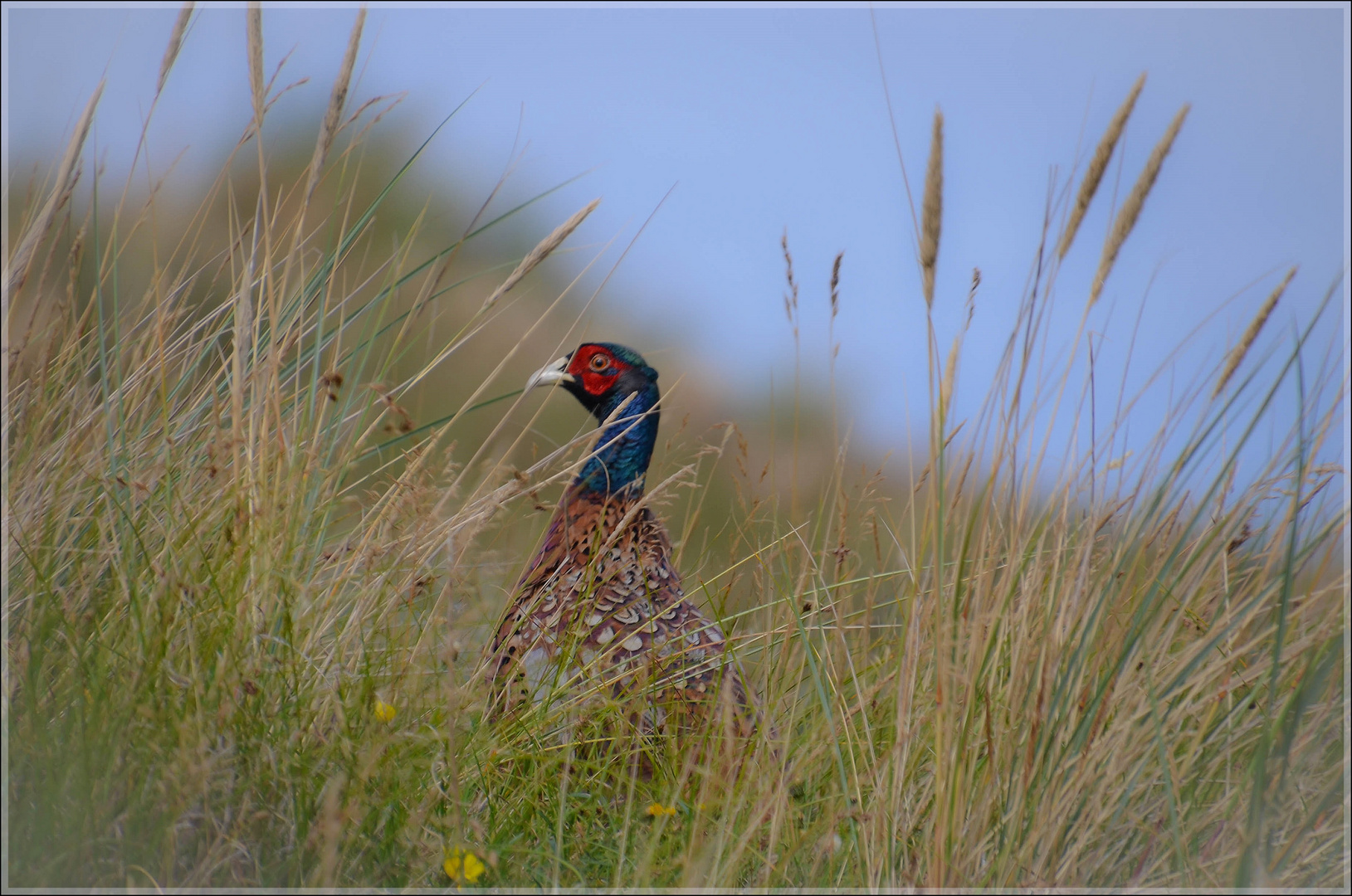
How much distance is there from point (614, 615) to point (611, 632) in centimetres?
5

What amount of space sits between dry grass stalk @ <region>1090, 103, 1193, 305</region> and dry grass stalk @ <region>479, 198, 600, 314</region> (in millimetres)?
1170

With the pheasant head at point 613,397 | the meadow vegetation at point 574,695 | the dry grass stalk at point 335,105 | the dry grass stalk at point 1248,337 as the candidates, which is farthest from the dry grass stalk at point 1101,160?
the pheasant head at point 613,397

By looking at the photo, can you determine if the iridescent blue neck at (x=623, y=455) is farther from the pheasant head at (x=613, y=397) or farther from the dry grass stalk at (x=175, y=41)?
the dry grass stalk at (x=175, y=41)

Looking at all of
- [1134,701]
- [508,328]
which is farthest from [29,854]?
[508,328]

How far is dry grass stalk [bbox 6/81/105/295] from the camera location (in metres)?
2.12

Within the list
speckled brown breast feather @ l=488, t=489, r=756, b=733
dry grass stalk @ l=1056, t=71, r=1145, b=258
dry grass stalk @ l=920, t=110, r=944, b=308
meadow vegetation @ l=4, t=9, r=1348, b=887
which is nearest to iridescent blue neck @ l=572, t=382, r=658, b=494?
speckled brown breast feather @ l=488, t=489, r=756, b=733

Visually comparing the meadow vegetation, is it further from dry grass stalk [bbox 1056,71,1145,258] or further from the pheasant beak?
the pheasant beak

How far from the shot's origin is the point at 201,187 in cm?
795

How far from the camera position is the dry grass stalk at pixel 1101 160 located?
169cm

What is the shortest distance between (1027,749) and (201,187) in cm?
817

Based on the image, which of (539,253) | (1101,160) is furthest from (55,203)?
(1101,160)

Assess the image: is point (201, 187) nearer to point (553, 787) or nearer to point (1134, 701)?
point (553, 787)

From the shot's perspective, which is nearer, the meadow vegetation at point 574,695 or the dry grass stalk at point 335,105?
the meadow vegetation at point 574,695

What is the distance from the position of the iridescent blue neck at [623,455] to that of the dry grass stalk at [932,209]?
1508 mm
